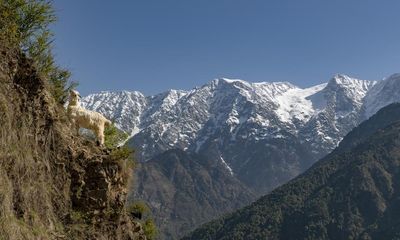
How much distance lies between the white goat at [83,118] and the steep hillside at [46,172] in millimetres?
→ 1334

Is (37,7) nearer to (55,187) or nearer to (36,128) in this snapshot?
(36,128)

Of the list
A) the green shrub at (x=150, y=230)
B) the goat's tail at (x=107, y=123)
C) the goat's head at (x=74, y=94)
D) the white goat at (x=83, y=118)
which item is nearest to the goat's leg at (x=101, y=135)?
the white goat at (x=83, y=118)

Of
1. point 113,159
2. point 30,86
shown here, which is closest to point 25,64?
point 30,86

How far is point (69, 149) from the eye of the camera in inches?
555

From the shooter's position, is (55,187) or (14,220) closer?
(14,220)

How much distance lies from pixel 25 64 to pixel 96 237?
181 inches

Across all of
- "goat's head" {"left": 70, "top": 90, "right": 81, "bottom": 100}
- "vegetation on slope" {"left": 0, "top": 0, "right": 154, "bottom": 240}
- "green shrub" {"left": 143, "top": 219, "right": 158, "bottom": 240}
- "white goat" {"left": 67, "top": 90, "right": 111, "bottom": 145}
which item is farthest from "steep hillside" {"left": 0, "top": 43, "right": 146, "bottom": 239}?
"green shrub" {"left": 143, "top": 219, "right": 158, "bottom": 240}

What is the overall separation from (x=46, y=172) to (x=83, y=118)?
160 inches

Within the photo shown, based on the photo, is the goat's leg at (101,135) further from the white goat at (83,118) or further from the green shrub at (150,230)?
the green shrub at (150,230)

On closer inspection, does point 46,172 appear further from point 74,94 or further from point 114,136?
point 114,136

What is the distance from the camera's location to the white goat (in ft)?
54.1

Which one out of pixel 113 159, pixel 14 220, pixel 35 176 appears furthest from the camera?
pixel 113 159

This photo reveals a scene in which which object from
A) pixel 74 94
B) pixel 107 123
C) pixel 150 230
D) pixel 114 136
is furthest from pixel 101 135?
pixel 150 230

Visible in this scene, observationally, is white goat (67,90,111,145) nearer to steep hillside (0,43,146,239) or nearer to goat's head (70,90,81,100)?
goat's head (70,90,81,100)
